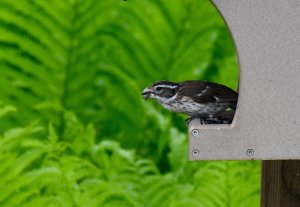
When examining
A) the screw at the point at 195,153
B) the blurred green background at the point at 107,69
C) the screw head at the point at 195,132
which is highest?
the blurred green background at the point at 107,69

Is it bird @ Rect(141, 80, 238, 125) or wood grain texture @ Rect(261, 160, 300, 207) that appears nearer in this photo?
bird @ Rect(141, 80, 238, 125)

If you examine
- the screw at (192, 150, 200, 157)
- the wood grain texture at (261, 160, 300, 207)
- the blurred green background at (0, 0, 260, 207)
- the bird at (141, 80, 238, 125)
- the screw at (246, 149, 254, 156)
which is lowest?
the screw at (192, 150, 200, 157)

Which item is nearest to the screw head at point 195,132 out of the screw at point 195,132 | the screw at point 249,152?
the screw at point 195,132

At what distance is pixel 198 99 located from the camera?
276 cm

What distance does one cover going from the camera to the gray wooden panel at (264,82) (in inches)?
101

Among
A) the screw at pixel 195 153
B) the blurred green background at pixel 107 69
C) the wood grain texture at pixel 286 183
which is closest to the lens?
the screw at pixel 195 153

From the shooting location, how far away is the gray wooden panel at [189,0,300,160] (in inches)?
101

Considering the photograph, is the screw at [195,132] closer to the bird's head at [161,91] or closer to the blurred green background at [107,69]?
the bird's head at [161,91]

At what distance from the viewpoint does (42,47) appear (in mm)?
5102

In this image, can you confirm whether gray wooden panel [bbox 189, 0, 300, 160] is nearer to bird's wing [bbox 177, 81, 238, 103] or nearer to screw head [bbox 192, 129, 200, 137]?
screw head [bbox 192, 129, 200, 137]

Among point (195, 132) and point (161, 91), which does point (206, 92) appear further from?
point (195, 132)

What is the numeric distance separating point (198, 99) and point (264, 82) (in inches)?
9.6

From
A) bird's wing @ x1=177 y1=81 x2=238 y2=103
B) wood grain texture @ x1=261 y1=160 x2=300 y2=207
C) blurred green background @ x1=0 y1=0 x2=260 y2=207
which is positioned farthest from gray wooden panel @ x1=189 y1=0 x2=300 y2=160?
blurred green background @ x1=0 y1=0 x2=260 y2=207

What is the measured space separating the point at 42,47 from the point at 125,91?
0.49 meters
